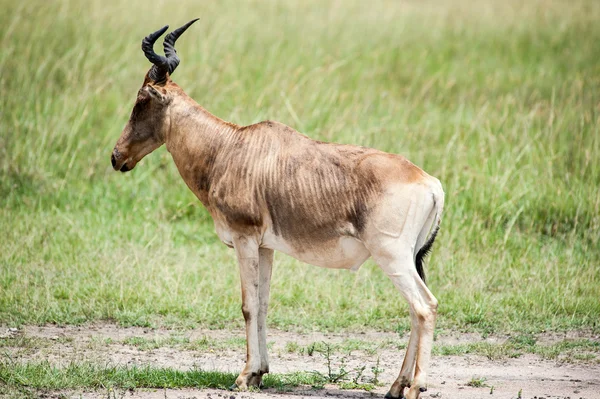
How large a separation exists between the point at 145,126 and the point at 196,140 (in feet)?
1.38

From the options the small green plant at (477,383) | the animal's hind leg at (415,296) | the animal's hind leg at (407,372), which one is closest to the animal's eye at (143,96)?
the animal's hind leg at (415,296)

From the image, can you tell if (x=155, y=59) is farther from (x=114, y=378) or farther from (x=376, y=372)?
(x=376, y=372)

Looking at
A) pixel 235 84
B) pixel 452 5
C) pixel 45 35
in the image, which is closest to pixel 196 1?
pixel 45 35

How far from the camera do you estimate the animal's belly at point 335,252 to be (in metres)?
5.98

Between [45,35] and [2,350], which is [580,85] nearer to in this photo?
[45,35]

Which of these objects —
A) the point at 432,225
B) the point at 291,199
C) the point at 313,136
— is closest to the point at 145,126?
the point at 291,199

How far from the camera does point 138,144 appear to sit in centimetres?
667

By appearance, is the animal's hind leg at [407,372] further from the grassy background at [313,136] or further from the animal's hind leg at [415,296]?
the grassy background at [313,136]

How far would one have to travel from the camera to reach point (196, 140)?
21.4ft

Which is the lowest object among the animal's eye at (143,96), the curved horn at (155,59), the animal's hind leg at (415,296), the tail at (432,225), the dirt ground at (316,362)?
the dirt ground at (316,362)

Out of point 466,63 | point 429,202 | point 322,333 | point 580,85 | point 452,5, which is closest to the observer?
point 429,202

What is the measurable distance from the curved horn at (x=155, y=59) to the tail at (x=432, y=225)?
216 centimetres

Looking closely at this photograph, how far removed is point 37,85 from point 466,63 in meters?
7.41

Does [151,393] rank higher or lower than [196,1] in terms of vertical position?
lower
